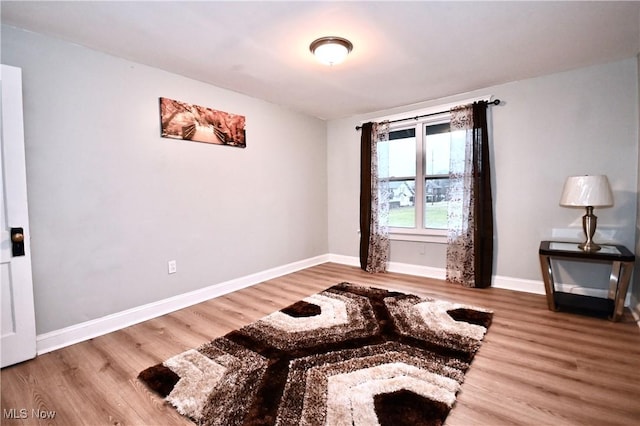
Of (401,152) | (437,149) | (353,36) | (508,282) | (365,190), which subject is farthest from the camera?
(365,190)

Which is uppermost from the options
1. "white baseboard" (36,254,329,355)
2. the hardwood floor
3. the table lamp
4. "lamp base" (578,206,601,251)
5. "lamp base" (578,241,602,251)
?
the table lamp

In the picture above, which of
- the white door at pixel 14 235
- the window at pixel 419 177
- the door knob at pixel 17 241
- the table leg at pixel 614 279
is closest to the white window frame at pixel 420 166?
the window at pixel 419 177

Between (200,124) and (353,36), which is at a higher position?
(353,36)

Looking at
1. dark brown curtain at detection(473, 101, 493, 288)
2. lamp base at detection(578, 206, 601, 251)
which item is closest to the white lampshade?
lamp base at detection(578, 206, 601, 251)

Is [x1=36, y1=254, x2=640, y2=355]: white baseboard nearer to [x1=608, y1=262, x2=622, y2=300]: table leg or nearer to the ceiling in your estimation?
[x1=608, y1=262, x2=622, y2=300]: table leg

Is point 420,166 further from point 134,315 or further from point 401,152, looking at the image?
point 134,315

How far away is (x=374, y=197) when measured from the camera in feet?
14.1

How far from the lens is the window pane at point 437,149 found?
3.84 m

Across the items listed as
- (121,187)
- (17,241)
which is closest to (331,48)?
(121,187)

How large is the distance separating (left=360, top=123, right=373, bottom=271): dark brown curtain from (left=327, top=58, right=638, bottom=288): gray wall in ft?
3.14

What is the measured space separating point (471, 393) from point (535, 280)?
235 centimetres

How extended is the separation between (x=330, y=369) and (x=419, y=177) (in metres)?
3.03

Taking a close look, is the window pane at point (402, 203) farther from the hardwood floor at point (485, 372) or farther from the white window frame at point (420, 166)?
the hardwood floor at point (485, 372)

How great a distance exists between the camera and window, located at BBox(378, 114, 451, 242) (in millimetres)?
3881
